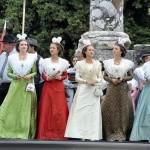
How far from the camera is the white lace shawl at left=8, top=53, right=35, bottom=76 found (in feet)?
19.1

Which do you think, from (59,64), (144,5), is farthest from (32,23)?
(59,64)

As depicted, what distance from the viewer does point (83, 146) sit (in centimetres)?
187

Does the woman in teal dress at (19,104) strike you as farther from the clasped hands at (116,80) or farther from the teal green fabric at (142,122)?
the teal green fabric at (142,122)

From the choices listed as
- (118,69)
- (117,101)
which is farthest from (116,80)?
(117,101)

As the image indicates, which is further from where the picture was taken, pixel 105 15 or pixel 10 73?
pixel 105 15

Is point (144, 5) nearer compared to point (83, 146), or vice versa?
point (83, 146)

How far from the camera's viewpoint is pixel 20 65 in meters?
5.82

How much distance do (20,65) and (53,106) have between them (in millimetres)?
650

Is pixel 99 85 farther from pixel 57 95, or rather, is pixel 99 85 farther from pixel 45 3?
pixel 45 3

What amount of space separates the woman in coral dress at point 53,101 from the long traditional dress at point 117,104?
0.53 metres

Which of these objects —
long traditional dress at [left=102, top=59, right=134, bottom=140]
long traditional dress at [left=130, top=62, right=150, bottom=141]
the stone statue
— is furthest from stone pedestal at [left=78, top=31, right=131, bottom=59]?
long traditional dress at [left=130, top=62, right=150, bottom=141]

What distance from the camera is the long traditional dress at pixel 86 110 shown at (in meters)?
5.64

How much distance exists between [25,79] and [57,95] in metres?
0.45

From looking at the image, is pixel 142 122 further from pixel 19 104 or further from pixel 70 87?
pixel 70 87
